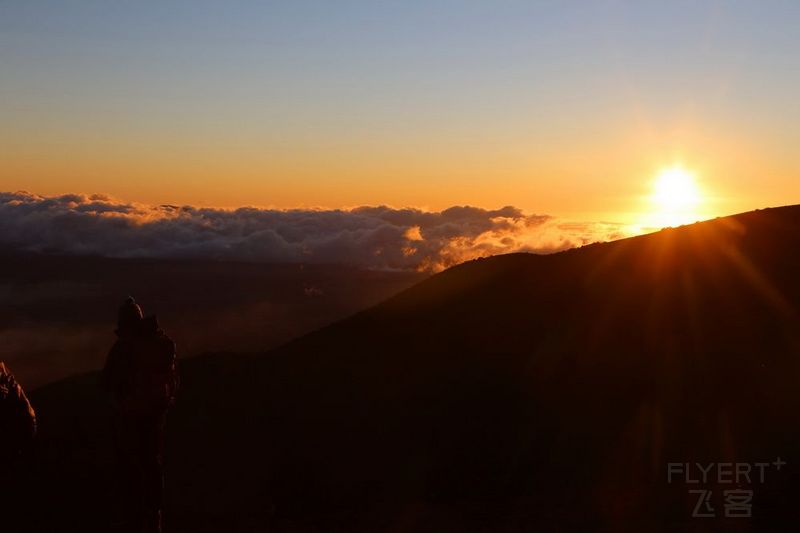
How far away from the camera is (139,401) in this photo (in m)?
10.9

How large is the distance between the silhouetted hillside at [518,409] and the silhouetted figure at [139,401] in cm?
256

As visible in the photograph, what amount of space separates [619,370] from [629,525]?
7.40 meters

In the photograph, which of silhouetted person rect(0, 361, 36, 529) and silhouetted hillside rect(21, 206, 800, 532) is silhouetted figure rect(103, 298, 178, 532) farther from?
silhouetted hillside rect(21, 206, 800, 532)

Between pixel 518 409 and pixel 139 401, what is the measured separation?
35.8ft

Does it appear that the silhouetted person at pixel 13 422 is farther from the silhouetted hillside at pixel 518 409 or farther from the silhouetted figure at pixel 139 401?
the silhouetted hillside at pixel 518 409

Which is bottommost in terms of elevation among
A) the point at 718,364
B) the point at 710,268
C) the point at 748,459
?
the point at 748,459

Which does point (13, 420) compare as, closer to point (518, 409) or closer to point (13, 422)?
point (13, 422)

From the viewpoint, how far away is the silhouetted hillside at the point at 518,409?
1437 centimetres

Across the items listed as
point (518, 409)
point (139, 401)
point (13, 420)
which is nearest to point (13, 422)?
point (13, 420)

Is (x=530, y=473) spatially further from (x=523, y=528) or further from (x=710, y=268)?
(x=710, y=268)

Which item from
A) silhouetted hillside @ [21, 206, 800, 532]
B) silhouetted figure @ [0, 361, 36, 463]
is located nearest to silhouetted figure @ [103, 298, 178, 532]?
silhouetted figure @ [0, 361, 36, 463]

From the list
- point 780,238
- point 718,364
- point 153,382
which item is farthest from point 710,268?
point 153,382

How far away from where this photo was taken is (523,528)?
13445mm

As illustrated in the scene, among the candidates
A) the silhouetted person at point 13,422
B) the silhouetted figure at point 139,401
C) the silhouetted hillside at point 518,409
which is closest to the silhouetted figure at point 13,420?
the silhouetted person at point 13,422
